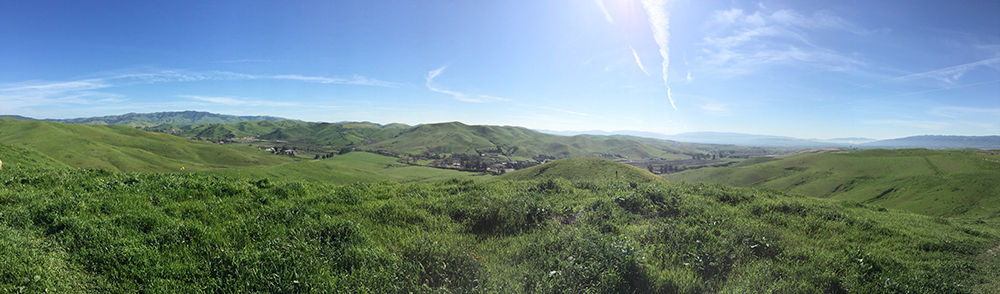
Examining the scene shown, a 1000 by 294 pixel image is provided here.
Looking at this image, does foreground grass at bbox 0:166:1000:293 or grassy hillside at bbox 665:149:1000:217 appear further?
grassy hillside at bbox 665:149:1000:217

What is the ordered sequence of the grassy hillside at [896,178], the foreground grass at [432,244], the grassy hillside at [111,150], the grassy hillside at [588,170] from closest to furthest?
the foreground grass at [432,244] < the grassy hillside at [896,178] < the grassy hillside at [588,170] < the grassy hillside at [111,150]

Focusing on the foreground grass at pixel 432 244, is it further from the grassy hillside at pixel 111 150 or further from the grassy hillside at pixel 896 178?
the grassy hillside at pixel 111 150

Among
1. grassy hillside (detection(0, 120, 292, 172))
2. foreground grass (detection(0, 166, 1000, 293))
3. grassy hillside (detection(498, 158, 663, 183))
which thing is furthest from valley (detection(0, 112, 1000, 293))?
grassy hillside (detection(0, 120, 292, 172))

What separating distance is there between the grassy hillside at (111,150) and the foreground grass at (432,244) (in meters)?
76.2

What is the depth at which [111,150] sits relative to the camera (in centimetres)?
9100

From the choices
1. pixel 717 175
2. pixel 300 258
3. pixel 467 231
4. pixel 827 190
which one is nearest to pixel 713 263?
pixel 467 231

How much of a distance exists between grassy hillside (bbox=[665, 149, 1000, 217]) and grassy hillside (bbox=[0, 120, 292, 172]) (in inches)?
4855

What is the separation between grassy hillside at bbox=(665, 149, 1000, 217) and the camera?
163 feet

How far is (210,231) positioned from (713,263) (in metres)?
9.73

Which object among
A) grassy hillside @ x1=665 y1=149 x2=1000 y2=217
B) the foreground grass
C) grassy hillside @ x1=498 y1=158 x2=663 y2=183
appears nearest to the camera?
the foreground grass

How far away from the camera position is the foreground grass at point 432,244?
199 inches

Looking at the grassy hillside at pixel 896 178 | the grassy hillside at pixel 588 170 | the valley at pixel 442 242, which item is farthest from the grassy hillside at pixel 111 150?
the grassy hillside at pixel 896 178

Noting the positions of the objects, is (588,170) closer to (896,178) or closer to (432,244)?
(432,244)

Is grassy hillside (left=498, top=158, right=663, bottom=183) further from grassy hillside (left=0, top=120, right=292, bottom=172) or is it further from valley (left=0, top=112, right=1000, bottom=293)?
grassy hillside (left=0, top=120, right=292, bottom=172)
